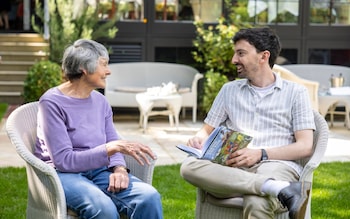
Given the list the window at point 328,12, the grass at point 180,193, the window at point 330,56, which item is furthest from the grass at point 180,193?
the window at point 328,12

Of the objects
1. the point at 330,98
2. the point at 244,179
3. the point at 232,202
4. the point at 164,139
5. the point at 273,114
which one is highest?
the point at 273,114

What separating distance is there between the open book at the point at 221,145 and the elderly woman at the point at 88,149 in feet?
0.85

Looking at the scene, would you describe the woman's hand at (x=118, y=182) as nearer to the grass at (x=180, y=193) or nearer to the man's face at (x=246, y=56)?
the man's face at (x=246, y=56)

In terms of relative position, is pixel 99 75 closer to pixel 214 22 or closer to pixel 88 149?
pixel 88 149

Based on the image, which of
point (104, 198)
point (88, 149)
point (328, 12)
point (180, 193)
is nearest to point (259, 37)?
point (88, 149)

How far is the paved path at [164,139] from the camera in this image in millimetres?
7641

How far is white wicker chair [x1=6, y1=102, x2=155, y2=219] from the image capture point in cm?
360

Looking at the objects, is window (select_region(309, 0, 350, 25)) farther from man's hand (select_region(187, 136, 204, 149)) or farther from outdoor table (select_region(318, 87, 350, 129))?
man's hand (select_region(187, 136, 204, 149))

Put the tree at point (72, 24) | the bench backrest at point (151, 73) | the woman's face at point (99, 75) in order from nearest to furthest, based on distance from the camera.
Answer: the woman's face at point (99, 75) < the tree at point (72, 24) < the bench backrest at point (151, 73)

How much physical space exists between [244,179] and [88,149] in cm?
77

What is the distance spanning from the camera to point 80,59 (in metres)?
3.92

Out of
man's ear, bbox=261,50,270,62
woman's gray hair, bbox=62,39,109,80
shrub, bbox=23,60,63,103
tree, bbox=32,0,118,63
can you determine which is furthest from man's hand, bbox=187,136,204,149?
tree, bbox=32,0,118,63

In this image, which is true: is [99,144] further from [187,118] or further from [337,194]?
[187,118]

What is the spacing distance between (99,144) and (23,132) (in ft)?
1.28
